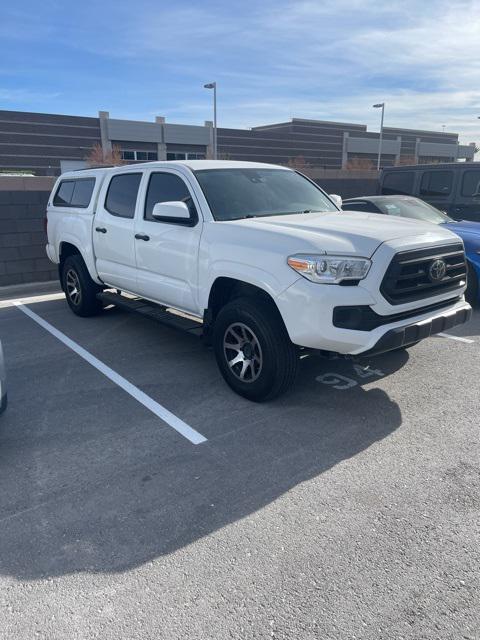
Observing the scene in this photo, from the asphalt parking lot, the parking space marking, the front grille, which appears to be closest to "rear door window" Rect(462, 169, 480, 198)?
the asphalt parking lot

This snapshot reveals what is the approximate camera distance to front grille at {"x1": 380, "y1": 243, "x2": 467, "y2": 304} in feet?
12.5

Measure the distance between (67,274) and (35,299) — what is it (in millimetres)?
1624

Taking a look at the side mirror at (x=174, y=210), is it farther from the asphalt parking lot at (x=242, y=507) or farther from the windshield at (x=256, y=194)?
the asphalt parking lot at (x=242, y=507)

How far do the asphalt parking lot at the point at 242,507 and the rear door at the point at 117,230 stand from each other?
1444 mm

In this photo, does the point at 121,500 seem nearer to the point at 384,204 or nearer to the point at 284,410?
the point at 284,410

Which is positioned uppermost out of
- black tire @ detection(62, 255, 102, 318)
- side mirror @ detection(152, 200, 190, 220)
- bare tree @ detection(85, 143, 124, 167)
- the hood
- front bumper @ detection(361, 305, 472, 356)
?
bare tree @ detection(85, 143, 124, 167)

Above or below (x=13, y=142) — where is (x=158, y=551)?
below

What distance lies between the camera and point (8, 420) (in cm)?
422

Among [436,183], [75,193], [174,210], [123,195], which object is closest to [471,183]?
[436,183]

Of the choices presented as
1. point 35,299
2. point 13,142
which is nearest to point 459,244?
point 35,299

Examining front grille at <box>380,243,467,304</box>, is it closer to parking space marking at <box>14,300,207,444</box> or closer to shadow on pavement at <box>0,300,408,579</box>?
shadow on pavement at <box>0,300,408,579</box>

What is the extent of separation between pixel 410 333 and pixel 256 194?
83.6 inches

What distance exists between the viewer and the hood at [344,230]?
12.4ft

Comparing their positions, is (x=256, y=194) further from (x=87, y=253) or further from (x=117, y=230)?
(x=87, y=253)
